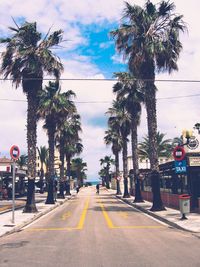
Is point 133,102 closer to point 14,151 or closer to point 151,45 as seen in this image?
point 151,45

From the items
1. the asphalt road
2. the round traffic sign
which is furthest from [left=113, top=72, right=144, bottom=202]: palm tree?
the asphalt road

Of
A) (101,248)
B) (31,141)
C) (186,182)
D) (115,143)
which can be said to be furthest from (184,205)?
(115,143)

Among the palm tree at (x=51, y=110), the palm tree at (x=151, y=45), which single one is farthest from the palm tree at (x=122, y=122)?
the palm tree at (x=151, y=45)

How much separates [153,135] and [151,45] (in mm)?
6138

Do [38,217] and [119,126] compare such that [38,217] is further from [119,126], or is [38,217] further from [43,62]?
[119,126]

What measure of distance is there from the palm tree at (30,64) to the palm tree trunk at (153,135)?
23.8 feet

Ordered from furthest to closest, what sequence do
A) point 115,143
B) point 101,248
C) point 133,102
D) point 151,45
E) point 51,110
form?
1. point 115,143
2. point 133,102
3. point 51,110
4. point 151,45
5. point 101,248

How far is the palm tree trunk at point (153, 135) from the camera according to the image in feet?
79.6

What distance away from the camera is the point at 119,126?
45.5m

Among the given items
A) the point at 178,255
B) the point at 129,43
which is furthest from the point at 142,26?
the point at 178,255

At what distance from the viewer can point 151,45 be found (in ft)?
81.0

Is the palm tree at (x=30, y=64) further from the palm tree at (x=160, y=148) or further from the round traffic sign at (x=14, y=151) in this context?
the palm tree at (x=160, y=148)

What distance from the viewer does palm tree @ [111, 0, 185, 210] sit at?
24.9m

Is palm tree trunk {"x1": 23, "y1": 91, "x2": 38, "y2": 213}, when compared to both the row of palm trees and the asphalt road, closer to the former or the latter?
the row of palm trees
